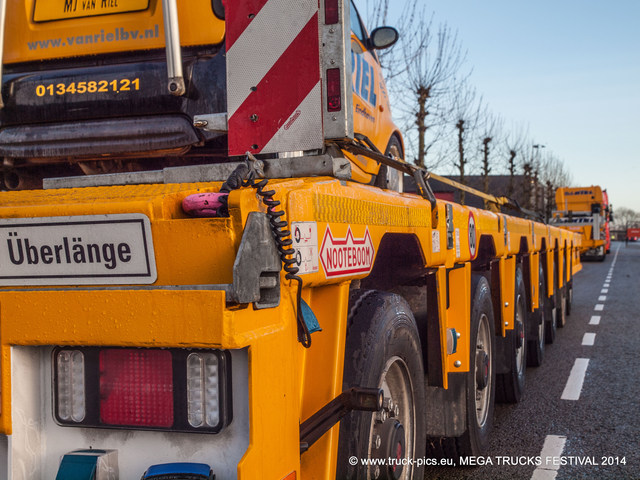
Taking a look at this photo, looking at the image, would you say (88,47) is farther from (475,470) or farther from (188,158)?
(475,470)

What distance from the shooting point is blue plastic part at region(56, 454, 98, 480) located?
4.90 ft

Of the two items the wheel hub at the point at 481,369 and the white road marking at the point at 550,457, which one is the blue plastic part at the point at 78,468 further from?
the white road marking at the point at 550,457

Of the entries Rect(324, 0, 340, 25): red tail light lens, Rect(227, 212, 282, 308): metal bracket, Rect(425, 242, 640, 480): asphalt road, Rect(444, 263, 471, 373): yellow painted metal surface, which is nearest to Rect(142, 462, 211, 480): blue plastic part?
Rect(227, 212, 282, 308): metal bracket

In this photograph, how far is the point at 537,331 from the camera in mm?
6535

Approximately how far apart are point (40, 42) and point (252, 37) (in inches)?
47.6

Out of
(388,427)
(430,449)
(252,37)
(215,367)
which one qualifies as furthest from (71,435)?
(430,449)

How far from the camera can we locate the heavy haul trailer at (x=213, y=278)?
1.44 m

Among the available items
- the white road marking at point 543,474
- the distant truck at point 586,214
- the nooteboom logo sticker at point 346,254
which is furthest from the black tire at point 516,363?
the distant truck at point 586,214

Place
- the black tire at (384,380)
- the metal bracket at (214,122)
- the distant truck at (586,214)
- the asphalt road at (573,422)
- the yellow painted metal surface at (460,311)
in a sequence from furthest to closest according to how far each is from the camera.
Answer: the distant truck at (586,214)
the asphalt road at (573,422)
the yellow painted metal surface at (460,311)
the metal bracket at (214,122)
the black tire at (384,380)

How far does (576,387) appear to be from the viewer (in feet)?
19.5

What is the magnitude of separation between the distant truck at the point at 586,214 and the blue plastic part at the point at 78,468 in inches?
1183

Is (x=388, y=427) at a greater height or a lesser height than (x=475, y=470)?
greater

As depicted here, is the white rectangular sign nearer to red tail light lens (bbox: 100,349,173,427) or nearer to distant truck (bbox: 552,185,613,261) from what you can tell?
red tail light lens (bbox: 100,349,173,427)

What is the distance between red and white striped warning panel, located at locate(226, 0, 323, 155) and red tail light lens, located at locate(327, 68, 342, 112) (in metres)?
0.03
